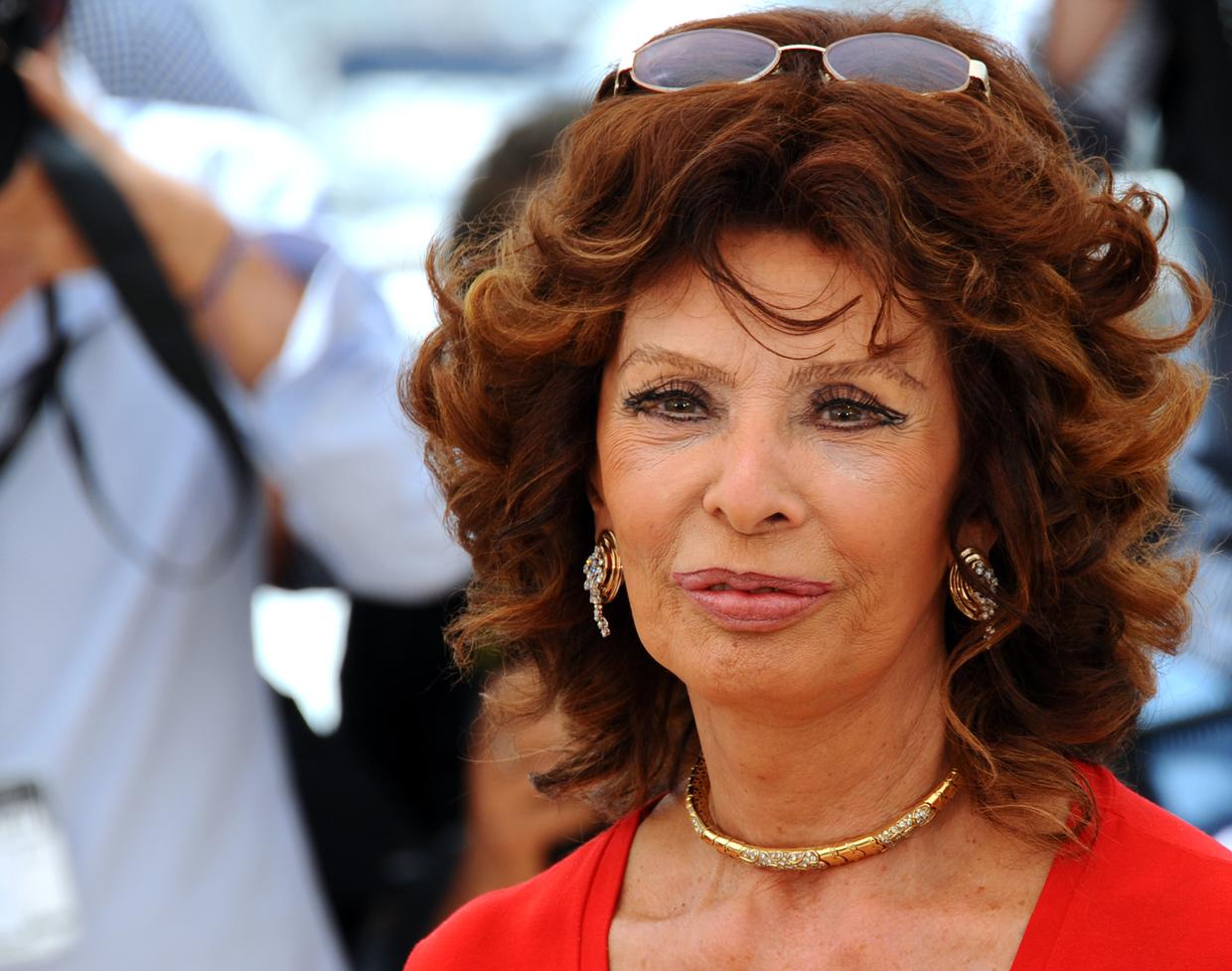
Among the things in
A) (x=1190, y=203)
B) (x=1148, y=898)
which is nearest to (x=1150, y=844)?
(x=1148, y=898)

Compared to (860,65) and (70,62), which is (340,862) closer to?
(70,62)

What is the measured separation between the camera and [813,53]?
1.93 meters

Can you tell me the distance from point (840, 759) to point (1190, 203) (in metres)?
1.51

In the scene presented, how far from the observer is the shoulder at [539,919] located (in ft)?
6.67

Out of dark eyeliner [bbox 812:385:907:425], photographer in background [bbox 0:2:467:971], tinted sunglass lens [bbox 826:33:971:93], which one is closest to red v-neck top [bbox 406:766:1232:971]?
dark eyeliner [bbox 812:385:907:425]

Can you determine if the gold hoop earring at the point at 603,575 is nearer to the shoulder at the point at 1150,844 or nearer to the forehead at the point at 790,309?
the forehead at the point at 790,309

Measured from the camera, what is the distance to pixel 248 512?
9.80 ft

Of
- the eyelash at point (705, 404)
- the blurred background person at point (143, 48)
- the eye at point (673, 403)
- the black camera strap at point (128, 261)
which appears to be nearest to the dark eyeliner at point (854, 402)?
the eyelash at point (705, 404)

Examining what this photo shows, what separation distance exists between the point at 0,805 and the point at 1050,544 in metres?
1.78

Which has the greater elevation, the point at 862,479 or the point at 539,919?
the point at 862,479

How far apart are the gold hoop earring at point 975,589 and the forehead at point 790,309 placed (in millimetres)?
232

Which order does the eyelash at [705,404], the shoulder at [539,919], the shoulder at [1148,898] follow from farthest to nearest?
1. the shoulder at [539,919]
2. the eyelash at [705,404]
3. the shoulder at [1148,898]

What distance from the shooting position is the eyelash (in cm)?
183

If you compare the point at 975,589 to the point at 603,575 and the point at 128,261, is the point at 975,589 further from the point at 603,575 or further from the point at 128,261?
the point at 128,261
